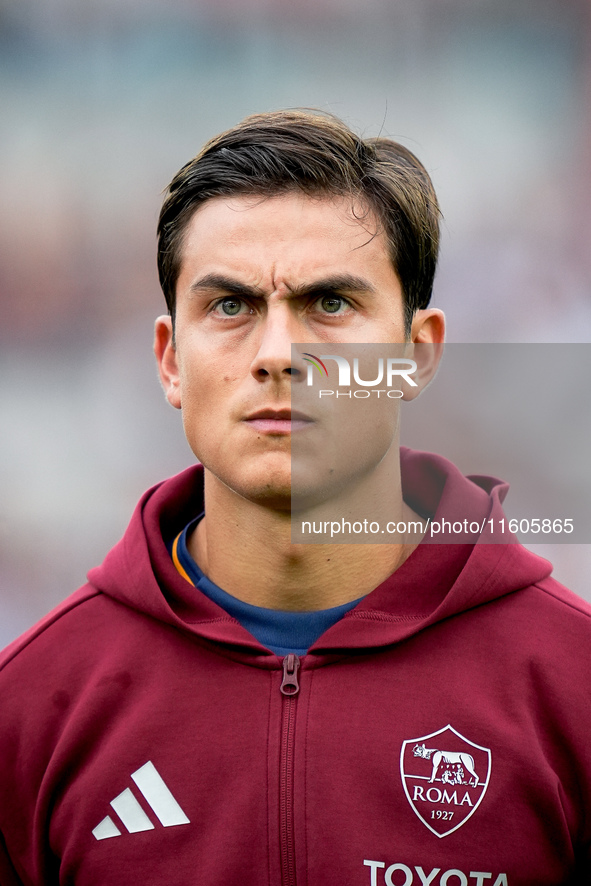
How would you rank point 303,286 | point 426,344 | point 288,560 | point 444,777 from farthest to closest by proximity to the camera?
1. point 426,344
2. point 288,560
3. point 303,286
4. point 444,777

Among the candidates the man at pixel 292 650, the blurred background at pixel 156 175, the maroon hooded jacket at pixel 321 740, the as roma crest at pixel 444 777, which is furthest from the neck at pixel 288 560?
the blurred background at pixel 156 175

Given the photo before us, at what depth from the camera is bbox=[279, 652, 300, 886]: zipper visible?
1.42 metres

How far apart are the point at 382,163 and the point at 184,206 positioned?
0.41m

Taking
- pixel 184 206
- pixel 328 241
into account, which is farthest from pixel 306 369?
pixel 184 206

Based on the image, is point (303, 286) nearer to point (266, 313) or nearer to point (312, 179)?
point (266, 313)

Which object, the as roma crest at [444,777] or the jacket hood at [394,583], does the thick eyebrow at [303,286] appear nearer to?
the jacket hood at [394,583]

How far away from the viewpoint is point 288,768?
1447mm

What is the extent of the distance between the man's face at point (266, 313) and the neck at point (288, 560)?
0.32 ft

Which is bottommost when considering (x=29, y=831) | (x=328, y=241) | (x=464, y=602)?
(x=29, y=831)

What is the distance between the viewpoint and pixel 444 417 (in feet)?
11.4

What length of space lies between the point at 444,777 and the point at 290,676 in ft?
1.00

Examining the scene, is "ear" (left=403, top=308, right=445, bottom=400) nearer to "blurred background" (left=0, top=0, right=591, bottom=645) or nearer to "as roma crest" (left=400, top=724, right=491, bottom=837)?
"as roma crest" (left=400, top=724, right=491, bottom=837)

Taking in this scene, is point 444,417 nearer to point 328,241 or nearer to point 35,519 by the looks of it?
point 35,519

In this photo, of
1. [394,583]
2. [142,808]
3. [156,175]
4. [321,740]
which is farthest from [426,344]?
[156,175]
